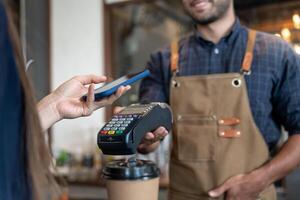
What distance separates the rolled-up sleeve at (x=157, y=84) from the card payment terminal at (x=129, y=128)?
447 millimetres

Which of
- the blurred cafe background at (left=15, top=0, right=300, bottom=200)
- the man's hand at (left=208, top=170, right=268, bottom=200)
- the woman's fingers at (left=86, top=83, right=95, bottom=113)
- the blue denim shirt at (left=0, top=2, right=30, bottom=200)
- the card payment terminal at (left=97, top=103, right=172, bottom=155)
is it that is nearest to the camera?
the blue denim shirt at (left=0, top=2, right=30, bottom=200)

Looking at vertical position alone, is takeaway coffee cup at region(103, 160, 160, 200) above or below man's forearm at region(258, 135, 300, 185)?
above

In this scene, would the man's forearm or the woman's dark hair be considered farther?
the man's forearm

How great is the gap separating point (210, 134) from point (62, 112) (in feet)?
1.61

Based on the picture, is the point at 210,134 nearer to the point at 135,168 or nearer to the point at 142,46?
the point at 135,168

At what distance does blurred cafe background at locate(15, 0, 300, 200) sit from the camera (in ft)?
6.76

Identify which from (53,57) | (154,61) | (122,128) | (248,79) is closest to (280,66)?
(248,79)

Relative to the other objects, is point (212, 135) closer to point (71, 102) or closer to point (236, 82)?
point (236, 82)

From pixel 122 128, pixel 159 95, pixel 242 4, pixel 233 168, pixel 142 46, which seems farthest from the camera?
pixel 142 46

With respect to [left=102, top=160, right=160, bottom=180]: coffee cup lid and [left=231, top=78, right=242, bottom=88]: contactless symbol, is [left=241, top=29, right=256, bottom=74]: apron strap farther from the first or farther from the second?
[left=102, top=160, right=160, bottom=180]: coffee cup lid

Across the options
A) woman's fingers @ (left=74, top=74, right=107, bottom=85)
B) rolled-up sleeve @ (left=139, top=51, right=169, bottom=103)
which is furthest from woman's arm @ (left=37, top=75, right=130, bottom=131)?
rolled-up sleeve @ (left=139, top=51, right=169, bottom=103)

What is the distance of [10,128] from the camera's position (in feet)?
1.45

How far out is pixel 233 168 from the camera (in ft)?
3.72

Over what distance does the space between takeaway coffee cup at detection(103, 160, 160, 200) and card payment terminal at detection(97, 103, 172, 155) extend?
1.5 inches
